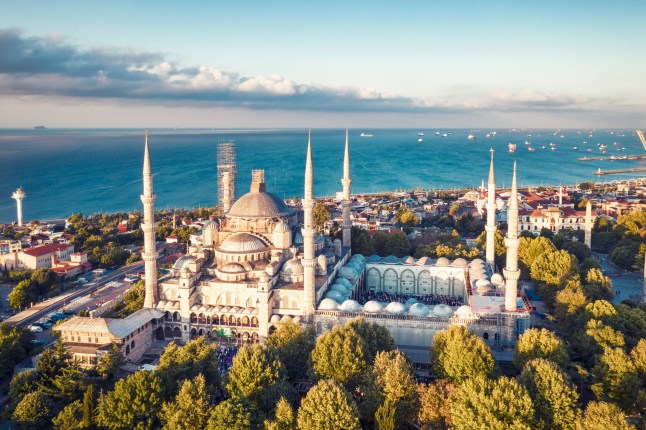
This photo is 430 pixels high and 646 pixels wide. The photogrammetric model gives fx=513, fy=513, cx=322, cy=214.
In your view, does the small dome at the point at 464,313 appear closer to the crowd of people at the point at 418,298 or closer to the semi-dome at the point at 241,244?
the crowd of people at the point at 418,298

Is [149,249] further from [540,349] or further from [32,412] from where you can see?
[540,349]

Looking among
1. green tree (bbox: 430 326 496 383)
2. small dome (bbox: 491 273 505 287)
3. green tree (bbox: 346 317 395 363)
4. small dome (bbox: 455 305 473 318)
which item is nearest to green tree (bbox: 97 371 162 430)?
green tree (bbox: 346 317 395 363)

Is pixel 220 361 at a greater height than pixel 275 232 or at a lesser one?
lesser

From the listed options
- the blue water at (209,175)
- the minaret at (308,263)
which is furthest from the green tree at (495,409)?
the blue water at (209,175)

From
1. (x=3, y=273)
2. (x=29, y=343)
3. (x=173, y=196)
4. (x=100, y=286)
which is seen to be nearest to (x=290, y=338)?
(x=29, y=343)

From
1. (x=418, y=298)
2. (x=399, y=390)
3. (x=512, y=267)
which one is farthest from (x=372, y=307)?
(x=399, y=390)

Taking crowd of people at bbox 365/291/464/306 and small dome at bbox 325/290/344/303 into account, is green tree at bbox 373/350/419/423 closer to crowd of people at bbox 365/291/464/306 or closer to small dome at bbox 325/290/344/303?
small dome at bbox 325/290/344/303

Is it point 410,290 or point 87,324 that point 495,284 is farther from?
point 87,324
